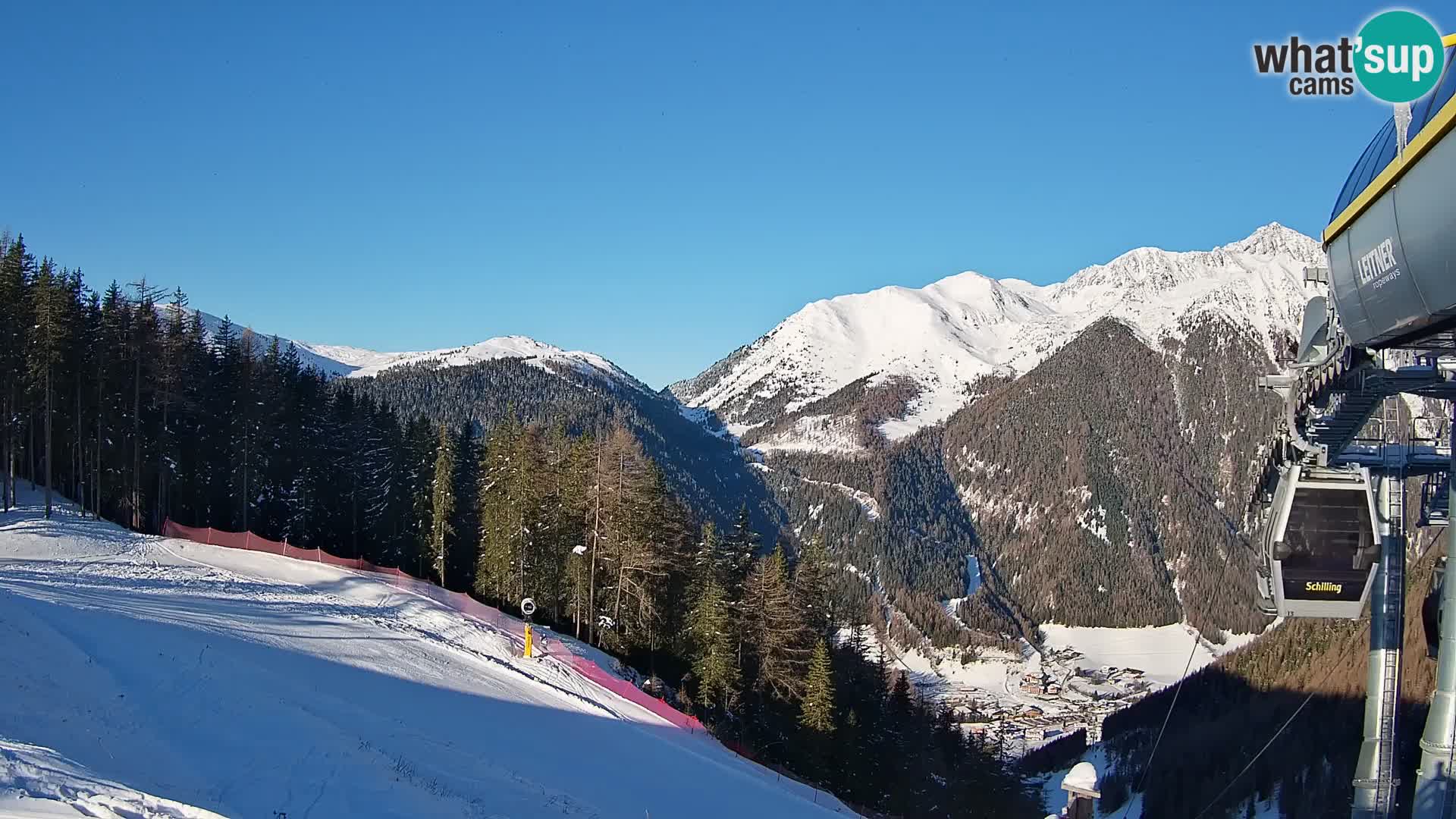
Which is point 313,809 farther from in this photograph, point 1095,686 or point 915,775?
point 1095,686

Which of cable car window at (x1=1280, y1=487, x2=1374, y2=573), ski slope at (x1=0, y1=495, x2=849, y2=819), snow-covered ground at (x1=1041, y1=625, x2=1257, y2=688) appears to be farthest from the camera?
snow-covered ground at (x1=1041, y1=625, x2=1257, y2=688)

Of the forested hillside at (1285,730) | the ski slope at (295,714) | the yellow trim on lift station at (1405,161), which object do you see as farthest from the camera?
the forested hillside at (1285,730)

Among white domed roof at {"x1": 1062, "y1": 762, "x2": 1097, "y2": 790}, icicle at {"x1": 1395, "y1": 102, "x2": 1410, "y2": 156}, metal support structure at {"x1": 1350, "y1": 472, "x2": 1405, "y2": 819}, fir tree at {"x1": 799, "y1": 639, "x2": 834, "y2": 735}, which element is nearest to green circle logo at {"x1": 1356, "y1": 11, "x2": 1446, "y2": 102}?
icicle at {"x1": 1395, "y1": 102, "x2": 1410, "y2": 156}

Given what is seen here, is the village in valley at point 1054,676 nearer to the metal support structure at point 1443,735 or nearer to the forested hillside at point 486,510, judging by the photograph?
the forested hillside at point 486,510

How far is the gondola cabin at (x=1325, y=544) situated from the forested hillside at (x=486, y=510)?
59.0 ft

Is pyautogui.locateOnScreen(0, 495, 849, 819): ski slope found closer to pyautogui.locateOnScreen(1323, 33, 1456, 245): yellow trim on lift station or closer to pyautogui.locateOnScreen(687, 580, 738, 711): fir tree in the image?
pyautogui.locateOnScreen(687, 580, 738, 711): fir tree

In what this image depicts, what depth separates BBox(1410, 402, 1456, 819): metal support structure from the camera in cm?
1155

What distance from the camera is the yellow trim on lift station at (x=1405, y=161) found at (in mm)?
6494

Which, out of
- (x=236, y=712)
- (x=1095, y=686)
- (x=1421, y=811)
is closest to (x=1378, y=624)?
(x=1421, y=811)

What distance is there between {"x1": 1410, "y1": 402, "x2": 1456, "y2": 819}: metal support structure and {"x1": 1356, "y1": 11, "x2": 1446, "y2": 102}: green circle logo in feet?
21.4

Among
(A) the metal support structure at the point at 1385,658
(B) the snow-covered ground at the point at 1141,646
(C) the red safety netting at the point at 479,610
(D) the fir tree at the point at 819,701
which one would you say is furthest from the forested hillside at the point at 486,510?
(B) the snow-covered ground at the point at 1141,646

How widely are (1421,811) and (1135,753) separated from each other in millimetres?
71532

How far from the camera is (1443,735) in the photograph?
38.4 feet

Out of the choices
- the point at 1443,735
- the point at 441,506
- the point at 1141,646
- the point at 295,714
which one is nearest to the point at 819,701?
the point at 441,506
